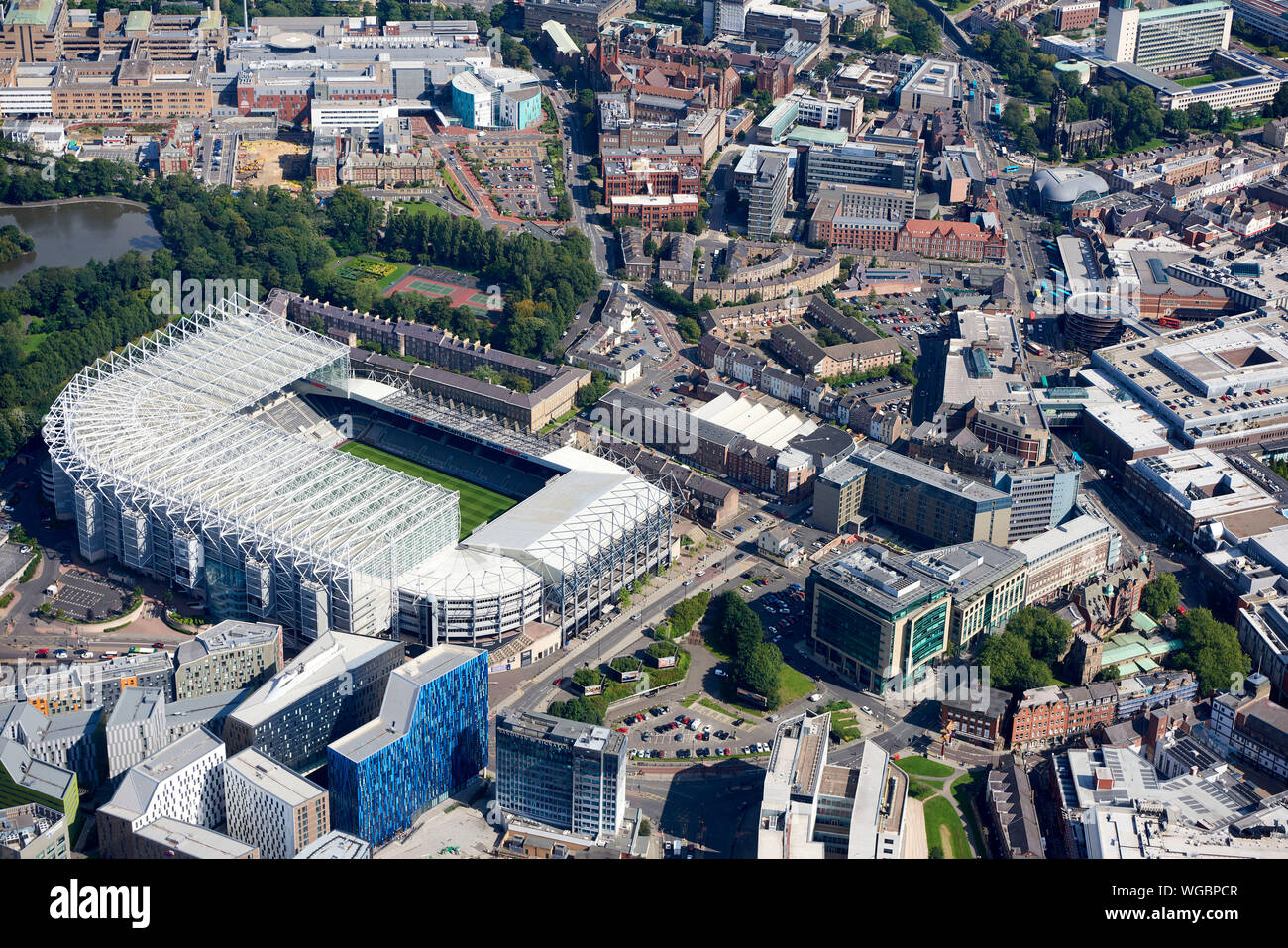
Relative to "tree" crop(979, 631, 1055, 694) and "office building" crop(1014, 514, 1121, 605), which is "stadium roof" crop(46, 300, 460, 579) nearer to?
"tree" crop(979, 631, 1055, 694)

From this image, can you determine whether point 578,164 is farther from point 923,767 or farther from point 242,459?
point 923,767

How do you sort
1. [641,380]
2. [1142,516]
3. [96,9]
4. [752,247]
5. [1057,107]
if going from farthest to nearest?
[96,9], [1057,107], [752,247], [641,380], [1142,516]

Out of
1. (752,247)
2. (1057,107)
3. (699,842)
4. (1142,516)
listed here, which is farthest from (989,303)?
(699,842)

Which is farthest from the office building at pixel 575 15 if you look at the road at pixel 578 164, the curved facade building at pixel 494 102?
the curved facade building at pixel 494 102

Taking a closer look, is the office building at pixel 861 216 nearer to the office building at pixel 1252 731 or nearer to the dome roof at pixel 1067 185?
the dome roof at pixel 1067 185

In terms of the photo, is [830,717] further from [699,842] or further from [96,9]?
[96,9]

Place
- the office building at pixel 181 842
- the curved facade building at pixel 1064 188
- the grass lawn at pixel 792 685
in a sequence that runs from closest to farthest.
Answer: the office building at pixel 181 842
the grass lawn at pixel 792 685
the curved facade building at pixel 1064 188
